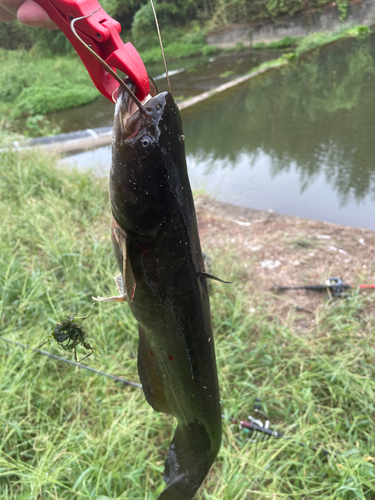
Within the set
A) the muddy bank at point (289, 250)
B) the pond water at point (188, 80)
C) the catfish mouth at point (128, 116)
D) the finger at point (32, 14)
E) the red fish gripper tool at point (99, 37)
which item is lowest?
the muddy bank at point (289, 250)

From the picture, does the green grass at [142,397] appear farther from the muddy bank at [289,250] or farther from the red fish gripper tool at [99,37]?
the red fish gripper tool at [99,37]

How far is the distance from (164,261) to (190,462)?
98cm

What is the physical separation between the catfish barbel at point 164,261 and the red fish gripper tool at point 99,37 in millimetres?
71

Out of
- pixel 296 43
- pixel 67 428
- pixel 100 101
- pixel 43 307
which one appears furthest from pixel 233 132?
pixel 296 43

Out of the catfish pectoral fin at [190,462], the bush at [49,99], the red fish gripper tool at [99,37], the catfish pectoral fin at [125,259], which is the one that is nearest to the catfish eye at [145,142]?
the red fish gripper tool at [99,37]

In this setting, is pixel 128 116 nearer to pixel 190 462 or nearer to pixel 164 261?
pixel 164 261

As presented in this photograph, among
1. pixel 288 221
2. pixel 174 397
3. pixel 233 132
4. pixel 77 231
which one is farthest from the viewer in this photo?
pixel 233 132

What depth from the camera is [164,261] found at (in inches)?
41.7

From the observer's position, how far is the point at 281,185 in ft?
19.1

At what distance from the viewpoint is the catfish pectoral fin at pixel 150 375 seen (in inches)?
52.9

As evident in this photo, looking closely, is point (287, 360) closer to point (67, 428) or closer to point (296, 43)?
point (67, 428)

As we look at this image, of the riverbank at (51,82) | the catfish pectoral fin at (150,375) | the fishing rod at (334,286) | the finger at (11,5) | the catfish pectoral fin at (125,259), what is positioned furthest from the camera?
the riverbank at (51,82)

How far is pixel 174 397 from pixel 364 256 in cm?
300

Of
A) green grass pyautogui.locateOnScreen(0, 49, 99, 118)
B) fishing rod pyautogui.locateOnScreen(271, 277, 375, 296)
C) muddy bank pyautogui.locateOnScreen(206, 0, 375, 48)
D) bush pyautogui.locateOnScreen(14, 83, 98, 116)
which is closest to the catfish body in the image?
fishing rod pyautogui.locateOnScreen(271, 277, 375, 296)
